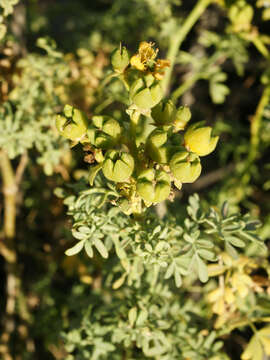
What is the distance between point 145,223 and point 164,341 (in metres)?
0.61

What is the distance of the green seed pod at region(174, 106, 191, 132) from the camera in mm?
1312

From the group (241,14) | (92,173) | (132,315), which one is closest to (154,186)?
(92,173)

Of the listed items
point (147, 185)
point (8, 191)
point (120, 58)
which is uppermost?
point (120, 58)

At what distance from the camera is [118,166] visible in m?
1.17

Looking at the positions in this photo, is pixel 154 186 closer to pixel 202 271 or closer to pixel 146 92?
pixel 146 92

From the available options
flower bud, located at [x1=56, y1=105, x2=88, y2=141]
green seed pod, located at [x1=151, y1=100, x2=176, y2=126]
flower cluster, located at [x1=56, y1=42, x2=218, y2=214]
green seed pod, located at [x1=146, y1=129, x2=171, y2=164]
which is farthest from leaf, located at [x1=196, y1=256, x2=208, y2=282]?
flower bud, located at [x1=56, y1=105, x2=88, y2=141]

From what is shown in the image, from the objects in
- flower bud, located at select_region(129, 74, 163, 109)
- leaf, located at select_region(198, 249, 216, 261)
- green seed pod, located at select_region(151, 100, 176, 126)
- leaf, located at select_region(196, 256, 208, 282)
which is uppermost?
flower bud, located at select_region(129, 74, 163, 109)

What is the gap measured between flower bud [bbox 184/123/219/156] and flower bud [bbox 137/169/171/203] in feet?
0.50

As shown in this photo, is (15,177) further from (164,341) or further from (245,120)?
(245,120)

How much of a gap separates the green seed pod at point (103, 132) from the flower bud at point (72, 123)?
4cm

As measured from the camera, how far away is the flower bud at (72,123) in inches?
50.4

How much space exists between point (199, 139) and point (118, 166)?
11.8 inches

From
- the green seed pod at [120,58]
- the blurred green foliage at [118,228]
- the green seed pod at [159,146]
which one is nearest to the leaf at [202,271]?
the blurred green foliage at [118,228]

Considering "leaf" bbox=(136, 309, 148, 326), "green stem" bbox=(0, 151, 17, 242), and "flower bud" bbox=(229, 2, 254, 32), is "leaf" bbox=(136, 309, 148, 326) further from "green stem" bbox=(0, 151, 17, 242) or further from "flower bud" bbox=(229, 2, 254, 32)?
"flower bud" bbox=(229, 2, 254, 32)
